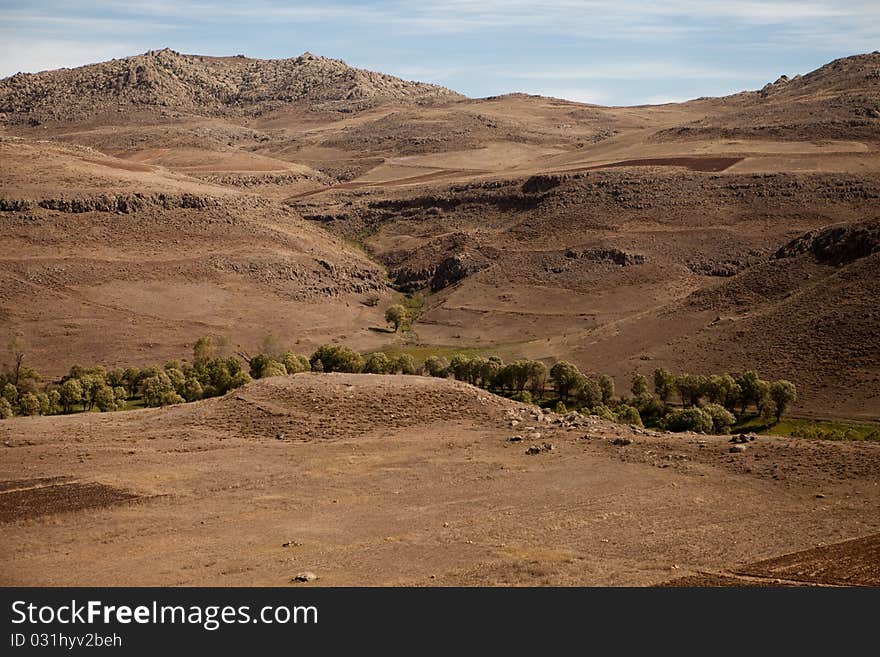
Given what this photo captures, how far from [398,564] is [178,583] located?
6.31 metres

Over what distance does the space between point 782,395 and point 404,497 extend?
37077 mm

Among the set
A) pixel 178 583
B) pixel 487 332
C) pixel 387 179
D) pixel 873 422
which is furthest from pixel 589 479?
pixel 387 179

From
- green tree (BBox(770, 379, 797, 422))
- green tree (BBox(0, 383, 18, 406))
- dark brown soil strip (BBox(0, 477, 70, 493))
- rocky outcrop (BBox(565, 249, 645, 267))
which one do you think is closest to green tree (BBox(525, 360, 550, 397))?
green tree (BBox(770, 379, 797, 422))

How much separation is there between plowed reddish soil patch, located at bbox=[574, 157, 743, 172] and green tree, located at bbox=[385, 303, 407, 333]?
1794 inches

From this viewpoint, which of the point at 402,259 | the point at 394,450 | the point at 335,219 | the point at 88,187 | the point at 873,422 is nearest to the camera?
the point at 394,450

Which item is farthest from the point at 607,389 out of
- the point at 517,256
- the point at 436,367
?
the point at 517,256

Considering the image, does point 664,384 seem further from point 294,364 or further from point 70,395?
point 70,395

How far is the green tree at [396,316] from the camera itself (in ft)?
339

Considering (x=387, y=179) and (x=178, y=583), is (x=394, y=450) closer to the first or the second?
(x=178, y=583)

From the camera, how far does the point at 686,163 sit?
134m

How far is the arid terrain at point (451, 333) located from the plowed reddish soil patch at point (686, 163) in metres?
0.80

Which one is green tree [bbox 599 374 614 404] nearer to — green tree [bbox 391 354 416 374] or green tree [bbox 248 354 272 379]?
green tree [bbox 391 354 416 374]

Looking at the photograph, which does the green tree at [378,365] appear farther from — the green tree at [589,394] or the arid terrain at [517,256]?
the arid terrain at [517,256]

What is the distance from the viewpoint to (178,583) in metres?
30.4
